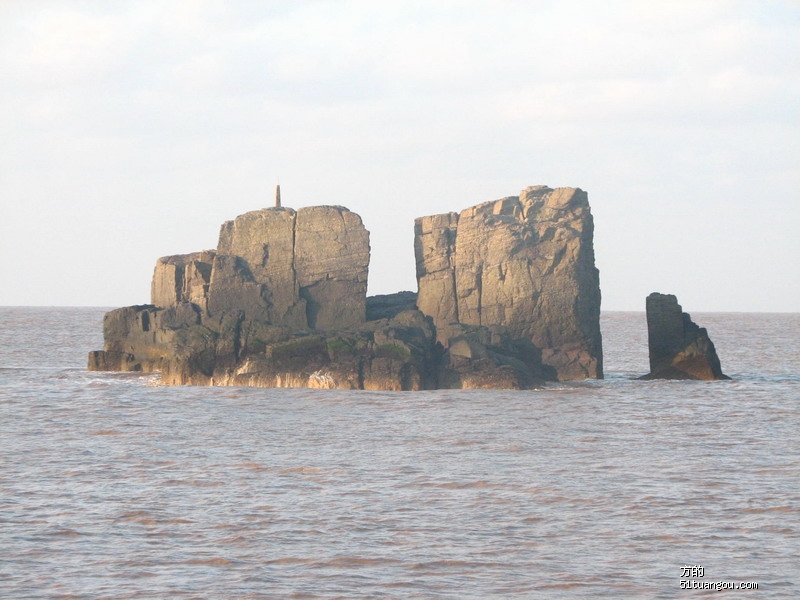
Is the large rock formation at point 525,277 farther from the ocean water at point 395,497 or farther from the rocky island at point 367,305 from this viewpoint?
the ocean water at point 395,497

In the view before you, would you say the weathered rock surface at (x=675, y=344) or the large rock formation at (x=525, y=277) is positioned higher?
the large rock formation at (x=525, y=277)

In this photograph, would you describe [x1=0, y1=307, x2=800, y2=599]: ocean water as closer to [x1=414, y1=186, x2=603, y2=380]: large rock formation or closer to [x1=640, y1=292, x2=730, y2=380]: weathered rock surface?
[x1=640, y1=292, x2=730, y2=380]: weathered rock surface

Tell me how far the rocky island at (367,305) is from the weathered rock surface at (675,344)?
8.01 ft

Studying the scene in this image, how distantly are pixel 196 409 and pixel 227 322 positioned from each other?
8119 mm

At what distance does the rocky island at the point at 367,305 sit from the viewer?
43750 mm

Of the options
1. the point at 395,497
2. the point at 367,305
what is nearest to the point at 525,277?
the point at 367,305

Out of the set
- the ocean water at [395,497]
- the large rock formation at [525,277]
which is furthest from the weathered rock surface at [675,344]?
the ocean water at [395,497]

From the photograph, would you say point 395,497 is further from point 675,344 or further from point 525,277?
point 675,344

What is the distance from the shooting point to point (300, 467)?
87.3ft

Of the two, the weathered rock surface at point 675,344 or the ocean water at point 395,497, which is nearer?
the ocean water at point 395,497

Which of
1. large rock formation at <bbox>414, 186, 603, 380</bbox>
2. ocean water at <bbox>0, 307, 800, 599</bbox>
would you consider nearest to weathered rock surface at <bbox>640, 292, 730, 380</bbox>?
large rock formation at <bbox>414, 186, 603, 380</bbox>

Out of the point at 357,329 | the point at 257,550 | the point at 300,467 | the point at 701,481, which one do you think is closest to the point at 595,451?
the point at 701,481

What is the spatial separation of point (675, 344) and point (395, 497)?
27376 mm

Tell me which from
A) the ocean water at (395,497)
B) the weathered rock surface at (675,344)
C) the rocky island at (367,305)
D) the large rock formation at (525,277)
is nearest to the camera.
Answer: the ocean water at (395,497)
